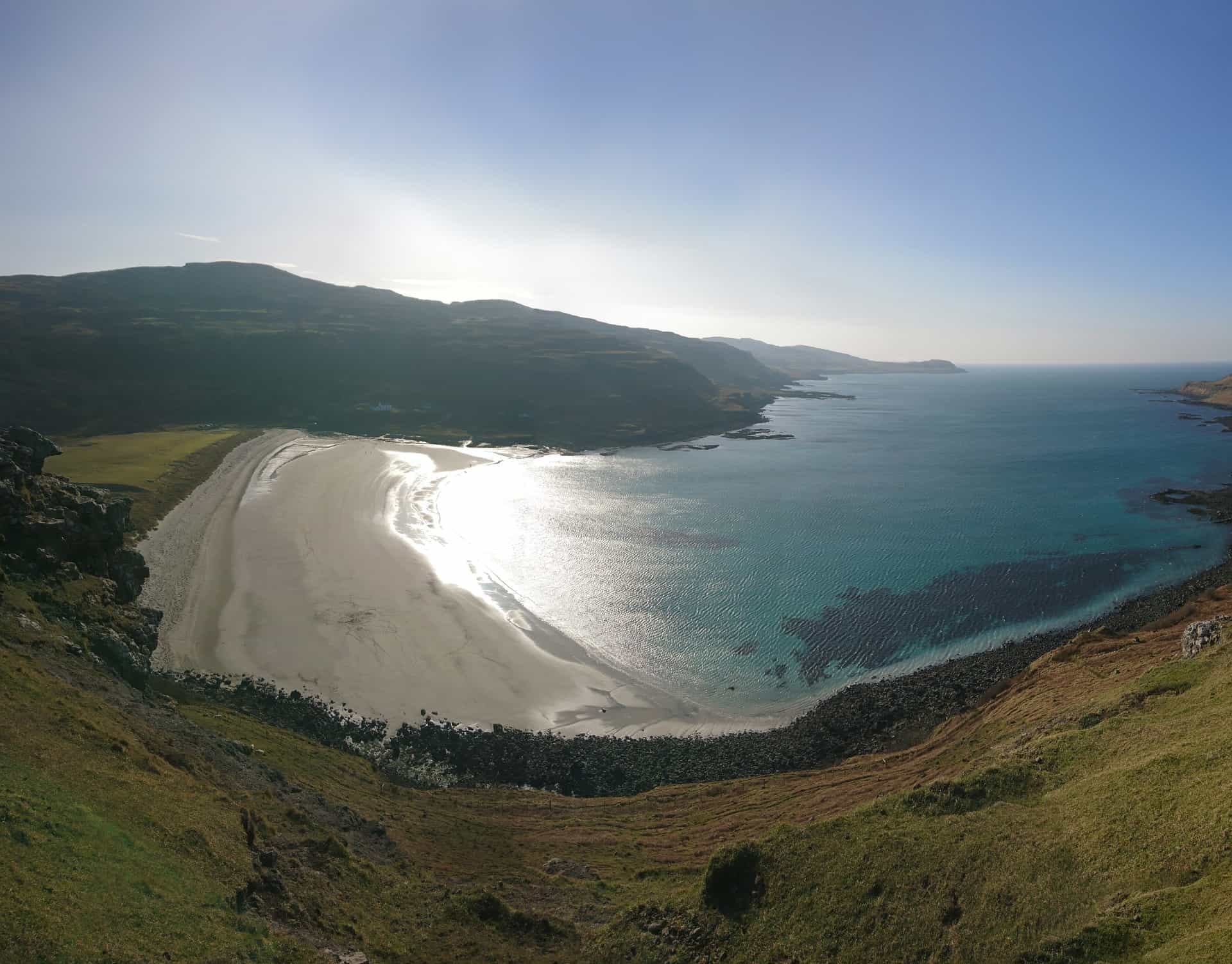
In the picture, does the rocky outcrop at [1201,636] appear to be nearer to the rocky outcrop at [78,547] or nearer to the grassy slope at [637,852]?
the grassy slope at [637,852]

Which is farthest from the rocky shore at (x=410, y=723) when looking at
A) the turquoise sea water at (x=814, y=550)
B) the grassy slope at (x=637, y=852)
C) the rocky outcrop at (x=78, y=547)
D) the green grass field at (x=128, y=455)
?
the green grass field at (x=128, y=455)

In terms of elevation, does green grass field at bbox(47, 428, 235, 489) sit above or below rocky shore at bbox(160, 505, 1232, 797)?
above

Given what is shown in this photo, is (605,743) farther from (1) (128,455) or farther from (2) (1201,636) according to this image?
(1) (128,455)

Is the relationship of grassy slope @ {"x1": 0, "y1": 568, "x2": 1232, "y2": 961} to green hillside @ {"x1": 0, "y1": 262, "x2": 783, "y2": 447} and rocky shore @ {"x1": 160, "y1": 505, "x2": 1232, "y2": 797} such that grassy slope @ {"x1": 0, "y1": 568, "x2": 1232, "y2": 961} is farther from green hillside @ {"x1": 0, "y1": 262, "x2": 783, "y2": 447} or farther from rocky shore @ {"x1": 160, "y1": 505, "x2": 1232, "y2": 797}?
green hillside @ {"x1": 0, "y1": 262, "x2": 783, "y2": 447}

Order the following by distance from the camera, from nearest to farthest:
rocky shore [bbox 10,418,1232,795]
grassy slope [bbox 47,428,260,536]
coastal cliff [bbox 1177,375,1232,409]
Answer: rocky shore [bbox 10,418,1232,795] → grassy slope [bbox 47,428,260,536] → coastal cliff [bbox 1177,375,1232,409]

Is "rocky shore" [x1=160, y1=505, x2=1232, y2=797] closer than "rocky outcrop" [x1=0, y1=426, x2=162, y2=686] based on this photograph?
No

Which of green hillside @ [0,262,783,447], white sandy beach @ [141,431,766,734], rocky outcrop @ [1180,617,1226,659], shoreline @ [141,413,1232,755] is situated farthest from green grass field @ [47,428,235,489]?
rocky outcrop @ [1180,617,1226,659]
